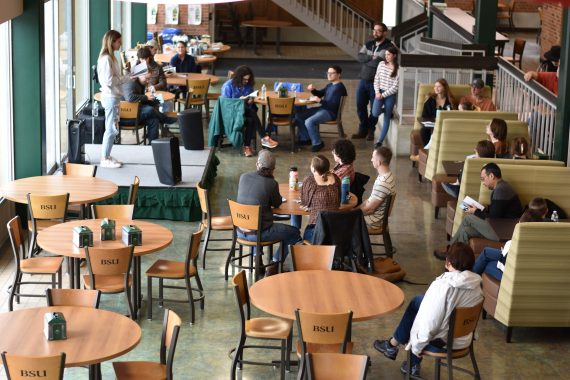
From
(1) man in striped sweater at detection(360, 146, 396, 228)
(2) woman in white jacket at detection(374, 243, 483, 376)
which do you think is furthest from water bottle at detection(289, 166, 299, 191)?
(2) woman in white jacket at detection(374, 243, 483, 376)

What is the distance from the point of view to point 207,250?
31.5ft

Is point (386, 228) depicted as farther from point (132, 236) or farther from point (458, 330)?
point (458, 330)

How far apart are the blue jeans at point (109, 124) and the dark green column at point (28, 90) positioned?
1.05 m

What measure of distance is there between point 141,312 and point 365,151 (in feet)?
23.1

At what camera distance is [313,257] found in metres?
7.47

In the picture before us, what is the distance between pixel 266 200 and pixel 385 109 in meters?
6.19

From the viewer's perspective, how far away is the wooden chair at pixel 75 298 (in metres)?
6.20

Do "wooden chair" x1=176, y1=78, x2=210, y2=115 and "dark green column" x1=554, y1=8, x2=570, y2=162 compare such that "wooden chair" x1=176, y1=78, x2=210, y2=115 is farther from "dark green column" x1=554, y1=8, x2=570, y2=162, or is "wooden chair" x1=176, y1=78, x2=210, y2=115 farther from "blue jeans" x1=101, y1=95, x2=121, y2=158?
"dark green column" x1=554, y1=8, x2=570, y2=162

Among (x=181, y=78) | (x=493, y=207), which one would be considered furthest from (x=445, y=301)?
(x=181, y=78)

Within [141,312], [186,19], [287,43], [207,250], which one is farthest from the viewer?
[287,43]

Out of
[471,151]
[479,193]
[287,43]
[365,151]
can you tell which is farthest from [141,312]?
[287,43]

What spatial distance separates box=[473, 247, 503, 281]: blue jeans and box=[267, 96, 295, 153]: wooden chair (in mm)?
6180

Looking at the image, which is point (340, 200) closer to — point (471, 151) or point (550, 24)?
point (471, 151)

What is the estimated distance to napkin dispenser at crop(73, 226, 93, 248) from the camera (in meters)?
7.57
